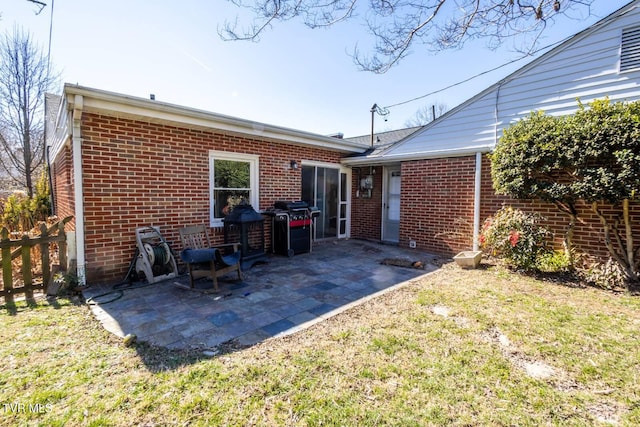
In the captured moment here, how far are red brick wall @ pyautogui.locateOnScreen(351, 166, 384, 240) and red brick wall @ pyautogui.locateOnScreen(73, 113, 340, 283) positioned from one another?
411 cm

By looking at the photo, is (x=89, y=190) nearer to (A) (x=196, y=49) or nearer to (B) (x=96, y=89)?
(B) (x=96, y=89)

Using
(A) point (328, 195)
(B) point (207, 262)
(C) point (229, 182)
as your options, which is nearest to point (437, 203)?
(A) point (328, 195)

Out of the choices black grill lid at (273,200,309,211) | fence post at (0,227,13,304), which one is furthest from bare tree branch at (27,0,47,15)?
black grill lid at (273,200,309,211)

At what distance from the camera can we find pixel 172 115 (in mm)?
4945

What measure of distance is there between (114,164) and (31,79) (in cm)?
1099

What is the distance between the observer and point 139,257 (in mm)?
4793

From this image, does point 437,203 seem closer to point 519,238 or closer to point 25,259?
point 519,238

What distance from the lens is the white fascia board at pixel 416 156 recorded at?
6.33 metres

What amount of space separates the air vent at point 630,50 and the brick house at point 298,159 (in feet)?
0.04

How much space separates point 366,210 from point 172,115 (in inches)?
231

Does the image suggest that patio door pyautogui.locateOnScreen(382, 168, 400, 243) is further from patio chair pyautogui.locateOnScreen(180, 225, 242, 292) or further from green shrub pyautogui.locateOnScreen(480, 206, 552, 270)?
patio chair pyautogui.locateOnScreen(180, 225, 242, 292)

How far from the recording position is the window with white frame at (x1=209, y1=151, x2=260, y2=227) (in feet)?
19.9

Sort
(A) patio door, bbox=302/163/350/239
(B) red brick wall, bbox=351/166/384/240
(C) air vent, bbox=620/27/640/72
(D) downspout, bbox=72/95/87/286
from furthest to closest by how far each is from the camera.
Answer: (B) red brick wall, bbox=351/166/384/240 < (A) patio door, bbox=302/163/350/239 < (C) air vent, bbox=620/27/640/72 < (D) downspout, bbox=72/95/87/286

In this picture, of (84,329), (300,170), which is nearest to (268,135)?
(300,170)
